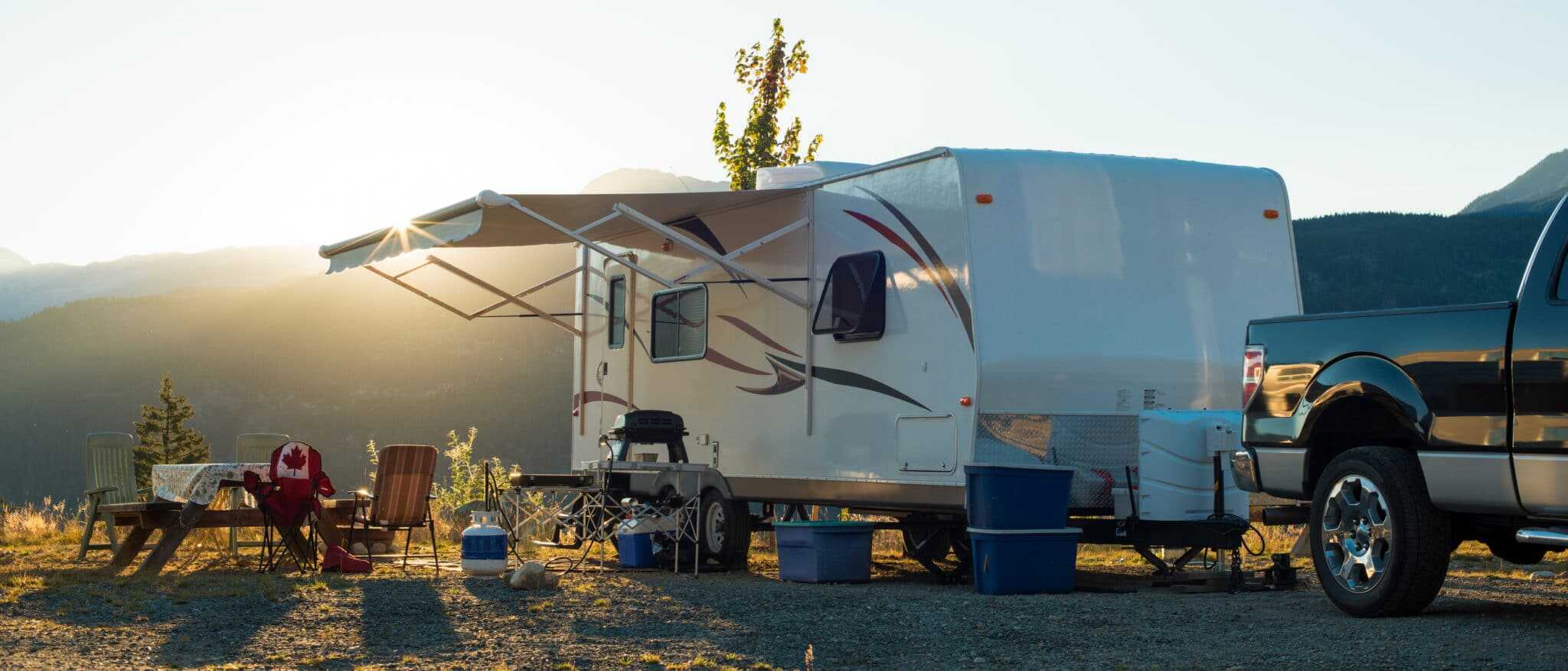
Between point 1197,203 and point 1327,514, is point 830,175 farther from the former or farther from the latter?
point 1327,514

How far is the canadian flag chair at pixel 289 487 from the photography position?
11.4 metres

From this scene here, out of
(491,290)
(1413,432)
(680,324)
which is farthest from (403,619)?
(491,290)

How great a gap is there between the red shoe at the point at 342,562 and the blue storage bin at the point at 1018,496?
4628mm

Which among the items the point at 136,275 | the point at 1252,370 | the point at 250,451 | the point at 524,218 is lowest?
the point at 250,451

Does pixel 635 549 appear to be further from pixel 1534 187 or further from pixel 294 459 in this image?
pixel 1534 187

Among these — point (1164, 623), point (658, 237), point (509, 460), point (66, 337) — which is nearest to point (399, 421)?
point (509, 460)

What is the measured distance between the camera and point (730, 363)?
492 inches

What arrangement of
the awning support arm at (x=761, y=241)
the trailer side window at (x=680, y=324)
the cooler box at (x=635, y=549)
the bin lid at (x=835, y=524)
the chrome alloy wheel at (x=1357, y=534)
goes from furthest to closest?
the trailer side window at (x=680, y=324) → the cooler box at (x=635, y=549) → the awning support arm at (x=761, y=241) → the bin lid at (x=835, y=524) → the chrome alloy wheel at (x=1357, y=534)

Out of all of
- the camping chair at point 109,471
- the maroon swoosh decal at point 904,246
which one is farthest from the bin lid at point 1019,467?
the camping chair at point 109,471

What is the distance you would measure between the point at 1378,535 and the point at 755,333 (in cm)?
565

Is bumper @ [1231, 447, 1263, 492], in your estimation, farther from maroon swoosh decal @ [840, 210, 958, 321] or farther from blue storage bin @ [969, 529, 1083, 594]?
maroon swoosh decal @ [840, 210, 958, 321]

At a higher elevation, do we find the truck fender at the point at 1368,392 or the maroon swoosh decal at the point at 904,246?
the maroon swoosh decal at the point at 904,246

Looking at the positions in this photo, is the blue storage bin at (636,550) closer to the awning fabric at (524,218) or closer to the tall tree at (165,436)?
the awning fabric at (524,218)

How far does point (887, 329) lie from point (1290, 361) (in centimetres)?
324
